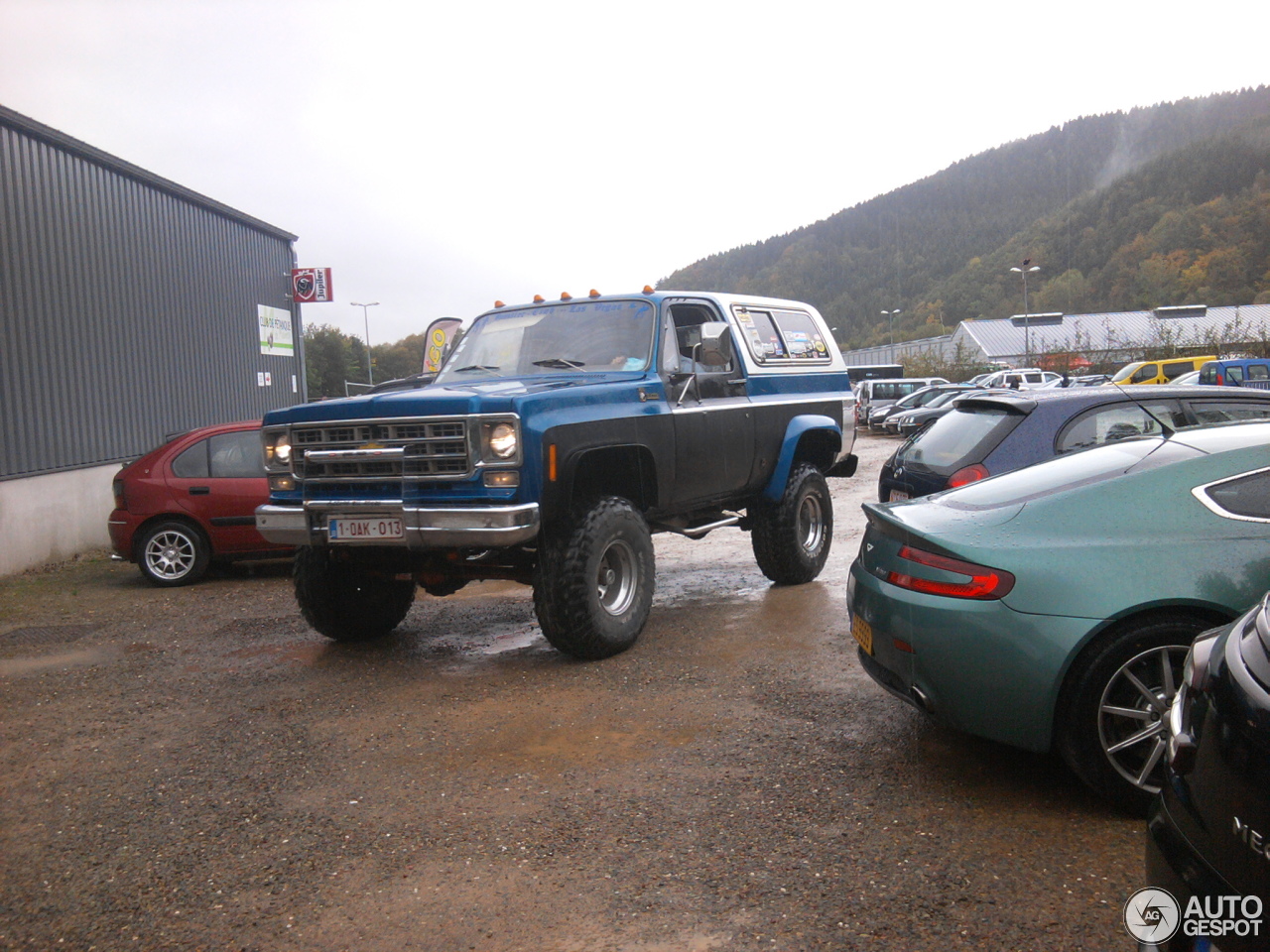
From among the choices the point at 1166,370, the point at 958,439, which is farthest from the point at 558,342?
the point at 1166,370

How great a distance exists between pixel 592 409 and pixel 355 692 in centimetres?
220

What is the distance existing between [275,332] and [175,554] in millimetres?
10697

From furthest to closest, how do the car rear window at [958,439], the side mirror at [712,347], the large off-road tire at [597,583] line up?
the side mirror at [712,347] < the car rear window at [958,439] < the large off-road tire at [597,583]

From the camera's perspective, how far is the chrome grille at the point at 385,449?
5.83 metres

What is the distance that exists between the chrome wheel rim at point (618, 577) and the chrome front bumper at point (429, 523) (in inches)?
30.9

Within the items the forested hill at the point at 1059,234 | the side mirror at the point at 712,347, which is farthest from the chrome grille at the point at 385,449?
the forested hill at the point at 1059,234

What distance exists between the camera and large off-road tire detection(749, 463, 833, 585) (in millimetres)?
8359

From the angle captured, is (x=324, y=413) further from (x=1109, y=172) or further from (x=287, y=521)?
(x=1109, y=172)

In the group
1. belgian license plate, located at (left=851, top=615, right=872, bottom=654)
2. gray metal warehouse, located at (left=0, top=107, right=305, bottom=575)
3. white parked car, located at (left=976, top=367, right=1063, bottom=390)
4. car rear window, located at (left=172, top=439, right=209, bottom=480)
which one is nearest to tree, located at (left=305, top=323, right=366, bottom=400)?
white parked car, located at (left=976, top=367, right=1063, bottom=390)

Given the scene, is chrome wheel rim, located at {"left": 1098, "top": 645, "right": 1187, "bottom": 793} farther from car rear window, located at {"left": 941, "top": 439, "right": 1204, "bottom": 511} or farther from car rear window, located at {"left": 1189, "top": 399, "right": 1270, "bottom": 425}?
car rear window, located at {"left": 1189, "top": 399, "right": 1270, "bottom": 425}

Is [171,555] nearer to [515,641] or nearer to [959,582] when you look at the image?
[515,641]

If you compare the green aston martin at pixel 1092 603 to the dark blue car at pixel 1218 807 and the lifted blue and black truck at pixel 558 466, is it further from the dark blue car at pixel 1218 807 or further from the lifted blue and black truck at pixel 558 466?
the lifted blue and black truck at pixel 558 466

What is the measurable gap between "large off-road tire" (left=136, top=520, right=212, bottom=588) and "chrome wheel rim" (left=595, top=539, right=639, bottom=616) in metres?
5.42

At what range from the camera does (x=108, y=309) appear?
14.1 metres
